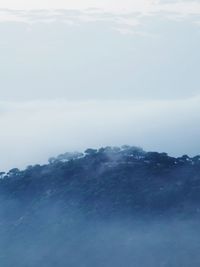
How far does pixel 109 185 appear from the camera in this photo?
3791 centimetres

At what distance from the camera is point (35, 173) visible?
141ft

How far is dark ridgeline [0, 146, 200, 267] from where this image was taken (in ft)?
108

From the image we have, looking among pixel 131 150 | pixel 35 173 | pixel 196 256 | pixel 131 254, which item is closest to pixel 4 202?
pixel 35 173

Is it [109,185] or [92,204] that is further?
[109,185]

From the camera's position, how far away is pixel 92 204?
3669cm

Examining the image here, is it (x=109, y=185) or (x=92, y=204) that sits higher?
(x=109, y=185)

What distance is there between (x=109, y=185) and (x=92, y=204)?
1944 millimetres

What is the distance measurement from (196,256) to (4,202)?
15548 mm

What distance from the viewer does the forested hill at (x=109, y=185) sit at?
35625 millimetres

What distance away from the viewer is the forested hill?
35625mm

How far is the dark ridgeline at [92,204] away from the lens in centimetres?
3281

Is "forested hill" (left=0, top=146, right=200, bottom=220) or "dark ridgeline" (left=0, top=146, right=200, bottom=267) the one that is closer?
"dark ridgeline" (left=0, top=146, right=200, bottom=267)

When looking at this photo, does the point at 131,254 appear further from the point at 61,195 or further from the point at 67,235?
the point at 61,195

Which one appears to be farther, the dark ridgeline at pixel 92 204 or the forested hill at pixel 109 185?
the forested hill at pixel 109 185
